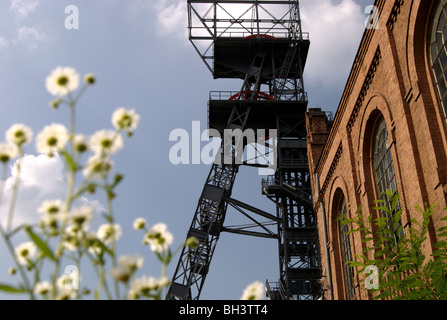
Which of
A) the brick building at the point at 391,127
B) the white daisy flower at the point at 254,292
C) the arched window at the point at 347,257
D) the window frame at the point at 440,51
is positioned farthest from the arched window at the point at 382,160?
the white daisy flower at the point at 254,292

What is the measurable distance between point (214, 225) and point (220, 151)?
5.37m

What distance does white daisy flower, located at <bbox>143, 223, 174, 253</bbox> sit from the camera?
189 cm

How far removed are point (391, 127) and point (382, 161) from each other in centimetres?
203

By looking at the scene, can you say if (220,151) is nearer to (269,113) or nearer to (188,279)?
(269,113)

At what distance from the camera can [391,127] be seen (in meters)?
13.5

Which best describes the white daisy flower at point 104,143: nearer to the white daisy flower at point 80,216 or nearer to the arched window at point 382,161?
the white daisy flower at point 80,216

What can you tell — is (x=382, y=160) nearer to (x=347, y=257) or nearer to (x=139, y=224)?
(x=347, y=257)

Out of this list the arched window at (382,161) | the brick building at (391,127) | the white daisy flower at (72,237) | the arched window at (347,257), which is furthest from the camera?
the arched window at (347,257)

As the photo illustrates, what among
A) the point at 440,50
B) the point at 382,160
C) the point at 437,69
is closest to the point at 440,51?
the point at 440,50

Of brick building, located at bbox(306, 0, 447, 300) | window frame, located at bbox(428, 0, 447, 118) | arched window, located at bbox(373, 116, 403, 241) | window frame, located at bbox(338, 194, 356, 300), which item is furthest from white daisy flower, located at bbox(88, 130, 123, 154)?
window frame, located at bbox(338, 194, 356, 300)

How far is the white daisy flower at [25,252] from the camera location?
5.62ft

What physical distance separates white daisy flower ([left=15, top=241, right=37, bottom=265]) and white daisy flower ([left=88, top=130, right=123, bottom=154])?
0.39 meters

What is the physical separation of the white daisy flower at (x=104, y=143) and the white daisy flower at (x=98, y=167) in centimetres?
4

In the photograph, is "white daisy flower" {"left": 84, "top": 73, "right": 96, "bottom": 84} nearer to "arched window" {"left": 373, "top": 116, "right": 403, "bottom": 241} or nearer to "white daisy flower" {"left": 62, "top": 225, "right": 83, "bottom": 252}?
"white daisy flower" {"left": 62, "top": 225, "right": 83, "bottom": 252}
